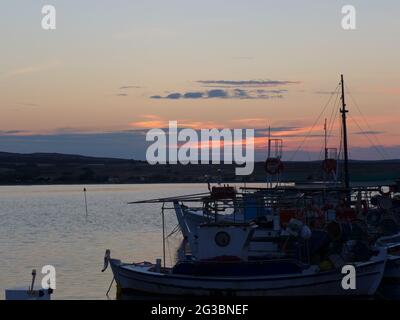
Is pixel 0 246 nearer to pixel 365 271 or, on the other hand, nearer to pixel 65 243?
pixel 65 243

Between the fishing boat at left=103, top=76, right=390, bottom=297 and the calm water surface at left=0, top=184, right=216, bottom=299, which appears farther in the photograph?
the calm water surface at left=0, top=184, right=216, bottom=299

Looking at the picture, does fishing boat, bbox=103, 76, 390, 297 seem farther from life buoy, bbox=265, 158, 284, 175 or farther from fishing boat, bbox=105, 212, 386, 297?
life buoy, bbox=265, 158, 284, 175

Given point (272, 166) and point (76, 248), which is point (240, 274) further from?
point (76, 248)

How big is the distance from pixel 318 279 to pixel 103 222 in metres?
52.0

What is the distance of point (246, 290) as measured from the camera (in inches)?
850

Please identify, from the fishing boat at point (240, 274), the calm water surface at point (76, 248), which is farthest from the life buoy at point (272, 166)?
the fishing boat at point (240, 274)

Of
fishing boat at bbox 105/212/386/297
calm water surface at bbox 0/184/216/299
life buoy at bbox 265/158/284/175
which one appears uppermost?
life buoy at bbox 265/158/284/175

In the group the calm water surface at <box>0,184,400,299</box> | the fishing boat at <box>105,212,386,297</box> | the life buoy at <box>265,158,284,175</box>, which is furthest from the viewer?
the life buoy at <box>265,158,284,175</box>

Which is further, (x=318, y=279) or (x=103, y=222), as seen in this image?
(x=103, y=222)

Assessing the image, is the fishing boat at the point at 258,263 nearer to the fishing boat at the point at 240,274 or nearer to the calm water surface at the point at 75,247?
the fishing boat at the point at 240,274

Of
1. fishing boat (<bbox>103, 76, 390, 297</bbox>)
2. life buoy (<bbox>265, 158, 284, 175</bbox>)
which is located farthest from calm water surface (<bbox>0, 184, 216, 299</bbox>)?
Answer: life buoy (<bbox>265, 158, 284, 175</bbox>)
